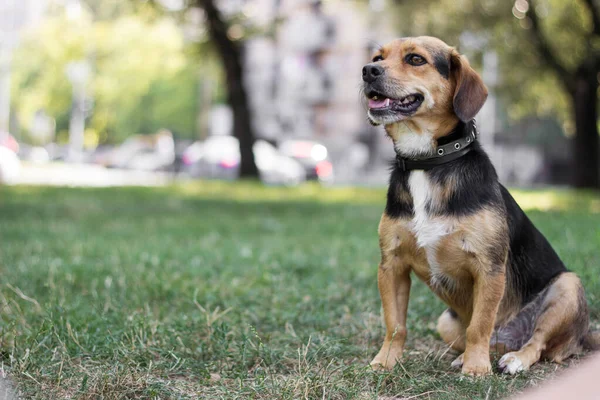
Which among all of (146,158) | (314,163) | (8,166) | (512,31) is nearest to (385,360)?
(512,31)

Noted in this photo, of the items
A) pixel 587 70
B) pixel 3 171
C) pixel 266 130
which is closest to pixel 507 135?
pixel 266 130

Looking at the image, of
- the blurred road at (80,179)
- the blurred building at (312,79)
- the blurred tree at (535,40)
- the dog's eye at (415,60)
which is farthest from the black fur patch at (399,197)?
the blurred building at (312,79)

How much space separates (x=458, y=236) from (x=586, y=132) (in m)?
19.6

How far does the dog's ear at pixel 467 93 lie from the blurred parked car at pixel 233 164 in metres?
26.5

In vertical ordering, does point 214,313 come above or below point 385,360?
above

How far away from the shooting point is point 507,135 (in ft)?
155

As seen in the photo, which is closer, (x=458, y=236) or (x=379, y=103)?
(x=458, y=236)

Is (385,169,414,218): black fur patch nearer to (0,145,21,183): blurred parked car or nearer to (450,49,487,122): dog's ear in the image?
(450,49,487,122): dog's ear

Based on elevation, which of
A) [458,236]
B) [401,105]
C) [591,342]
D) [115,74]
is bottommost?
[591,342]

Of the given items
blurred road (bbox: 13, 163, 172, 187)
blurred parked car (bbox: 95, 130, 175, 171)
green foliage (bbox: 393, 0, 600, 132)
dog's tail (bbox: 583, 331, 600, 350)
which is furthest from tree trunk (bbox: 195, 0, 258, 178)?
blurred parked car (bbox: 95, 130, 175, 171)

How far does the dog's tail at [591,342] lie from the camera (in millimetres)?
4164

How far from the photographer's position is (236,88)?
2048cm

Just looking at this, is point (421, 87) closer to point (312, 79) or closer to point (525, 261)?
point (525, 261)

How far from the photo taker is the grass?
11.4 feet
